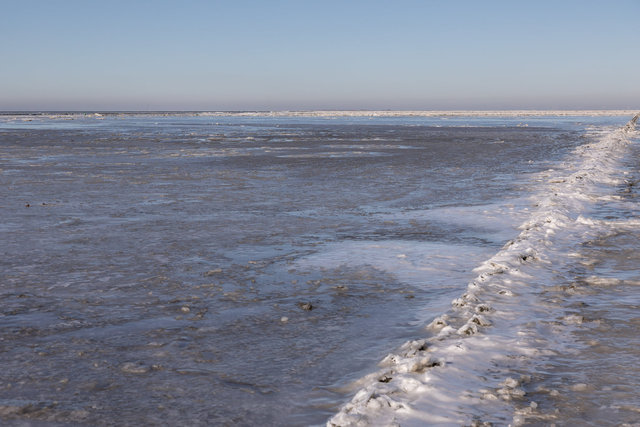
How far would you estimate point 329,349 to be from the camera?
199 inches

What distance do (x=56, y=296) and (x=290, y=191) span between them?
925 cm

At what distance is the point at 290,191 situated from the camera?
1541 cm

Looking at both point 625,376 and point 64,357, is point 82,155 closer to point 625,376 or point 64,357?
point 64,357

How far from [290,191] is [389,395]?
11.5 metres

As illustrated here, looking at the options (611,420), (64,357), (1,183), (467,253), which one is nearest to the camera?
(611,420)

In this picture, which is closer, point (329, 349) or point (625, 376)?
point (625, 376)

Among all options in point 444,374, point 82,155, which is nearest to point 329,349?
point 444,374

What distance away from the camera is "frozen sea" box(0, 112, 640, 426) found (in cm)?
404

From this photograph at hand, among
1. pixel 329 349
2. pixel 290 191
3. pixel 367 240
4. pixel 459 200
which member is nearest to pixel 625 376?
pixel 329 349

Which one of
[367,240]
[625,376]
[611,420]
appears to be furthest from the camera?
[367,240]

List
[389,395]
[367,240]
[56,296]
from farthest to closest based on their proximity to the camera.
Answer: [367,240], [56,296], [389,395]

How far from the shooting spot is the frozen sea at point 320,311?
13.3ft

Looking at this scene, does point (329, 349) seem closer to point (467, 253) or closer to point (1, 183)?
point (467, 253)

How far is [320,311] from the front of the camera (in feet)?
19.9
